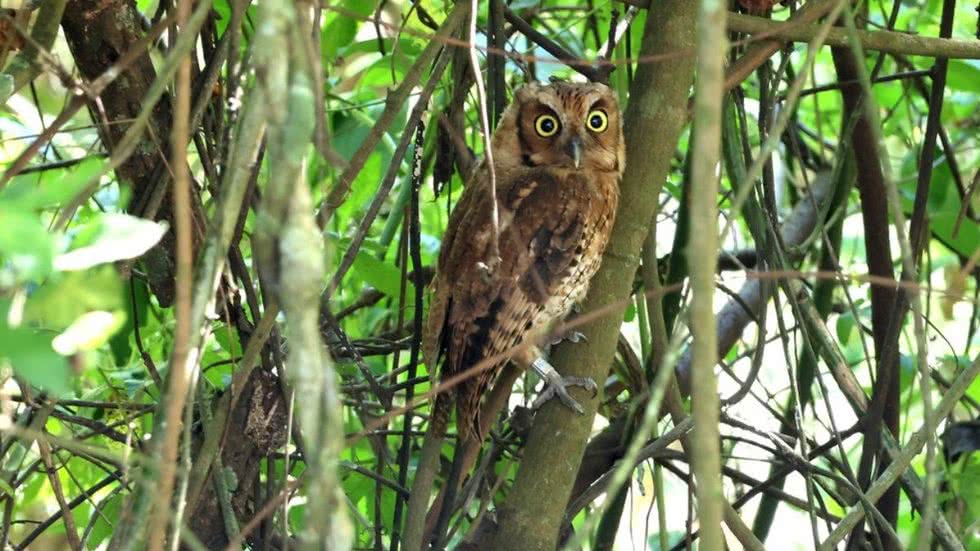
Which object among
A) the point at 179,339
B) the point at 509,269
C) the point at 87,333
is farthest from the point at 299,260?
the point at 509,269

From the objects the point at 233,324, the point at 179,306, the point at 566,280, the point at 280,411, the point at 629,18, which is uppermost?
the point at 629,18

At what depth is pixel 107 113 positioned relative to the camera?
223cm

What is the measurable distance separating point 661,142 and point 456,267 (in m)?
0.83

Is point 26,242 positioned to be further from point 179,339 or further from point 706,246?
point 706,246

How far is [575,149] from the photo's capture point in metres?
3.13

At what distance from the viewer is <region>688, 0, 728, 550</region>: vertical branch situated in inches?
42.7

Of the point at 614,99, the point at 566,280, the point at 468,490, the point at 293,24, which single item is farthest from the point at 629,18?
the point at 293,24

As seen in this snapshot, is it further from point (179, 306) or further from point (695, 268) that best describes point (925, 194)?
point (179, 306)

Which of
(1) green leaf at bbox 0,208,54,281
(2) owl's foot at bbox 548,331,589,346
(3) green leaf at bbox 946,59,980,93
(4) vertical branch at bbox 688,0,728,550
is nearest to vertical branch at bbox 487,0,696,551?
(2) owl's foot at bbox 548,331,589,346

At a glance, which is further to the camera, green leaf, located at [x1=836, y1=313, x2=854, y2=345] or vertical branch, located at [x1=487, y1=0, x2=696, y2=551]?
green leaf, located at [x1=836, y1=313, x2=854, y2=345]

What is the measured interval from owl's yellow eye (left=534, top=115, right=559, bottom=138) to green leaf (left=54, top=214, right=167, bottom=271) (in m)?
2.14

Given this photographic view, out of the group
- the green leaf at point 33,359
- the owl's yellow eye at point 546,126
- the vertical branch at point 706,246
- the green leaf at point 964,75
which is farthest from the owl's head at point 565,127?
the green leaf at point 33,359

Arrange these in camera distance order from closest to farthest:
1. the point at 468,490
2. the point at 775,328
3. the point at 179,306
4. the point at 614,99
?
the point at 179,306 < the point at 468,490 < the point at 614,99 < the point at 775,328

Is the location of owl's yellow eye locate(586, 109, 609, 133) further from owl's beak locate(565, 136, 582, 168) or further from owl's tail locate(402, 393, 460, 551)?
owl's tail locate(402, 393, 460, 551)
